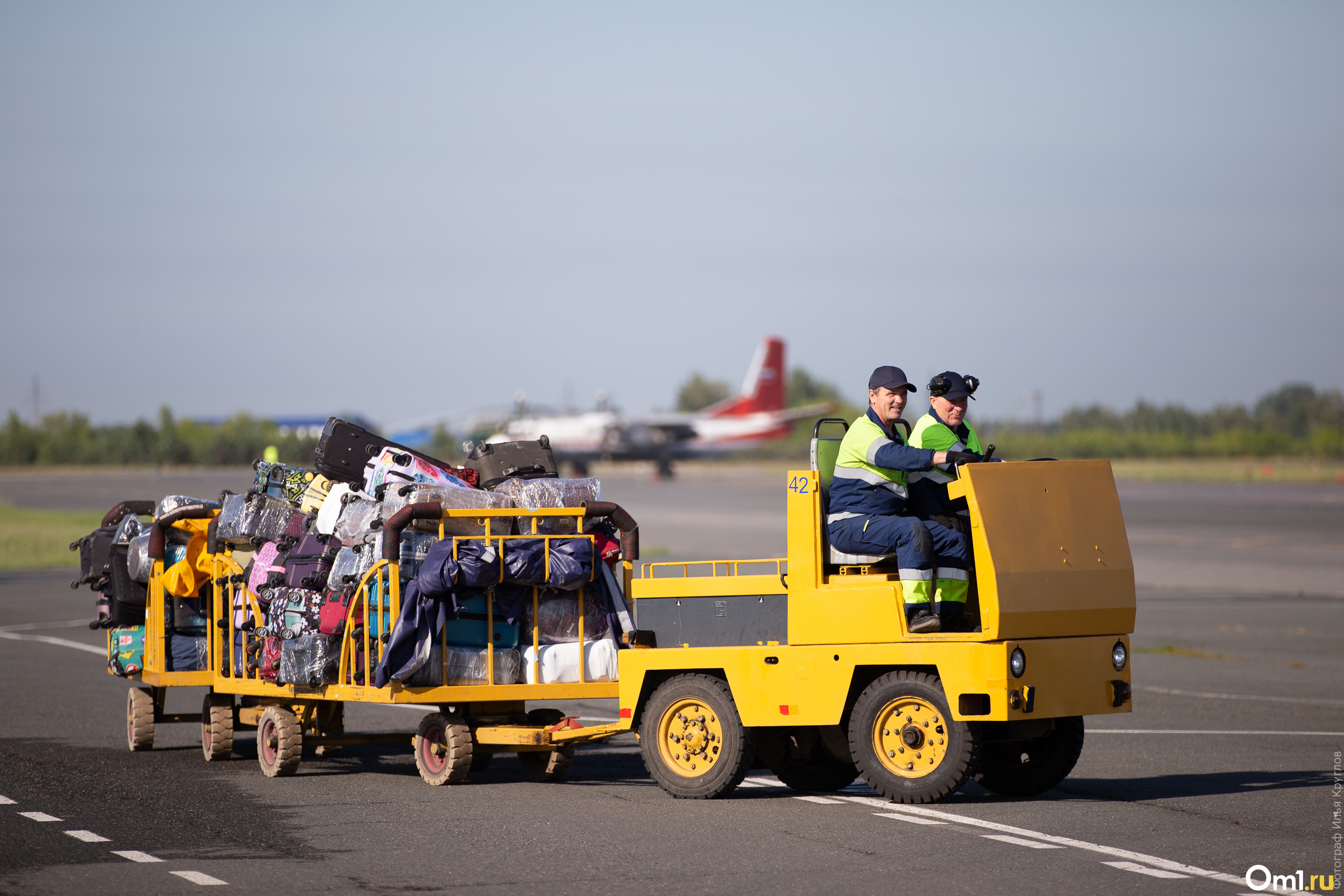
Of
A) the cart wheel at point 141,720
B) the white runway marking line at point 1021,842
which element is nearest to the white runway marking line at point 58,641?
the cart wheel at point 141,720

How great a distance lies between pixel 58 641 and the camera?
62.4ft

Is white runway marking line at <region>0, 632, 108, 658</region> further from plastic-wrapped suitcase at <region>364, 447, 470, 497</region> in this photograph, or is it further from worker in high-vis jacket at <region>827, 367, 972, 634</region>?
worker in high-vis jacket at <region>827, 367, 972, 634</region>

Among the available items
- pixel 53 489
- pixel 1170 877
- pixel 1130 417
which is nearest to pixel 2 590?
pixel 1170 877

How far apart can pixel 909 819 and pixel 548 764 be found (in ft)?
8.66

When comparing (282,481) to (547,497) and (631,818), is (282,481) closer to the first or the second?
(547,497)

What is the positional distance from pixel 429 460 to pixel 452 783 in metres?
2.17

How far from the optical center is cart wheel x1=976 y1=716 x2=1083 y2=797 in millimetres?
8945

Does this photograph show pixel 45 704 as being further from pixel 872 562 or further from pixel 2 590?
pixel 2 590

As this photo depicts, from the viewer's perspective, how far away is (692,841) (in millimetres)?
7750

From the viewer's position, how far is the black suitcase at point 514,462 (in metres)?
10.3

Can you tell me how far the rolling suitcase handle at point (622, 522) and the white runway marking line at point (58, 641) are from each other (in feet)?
32.6

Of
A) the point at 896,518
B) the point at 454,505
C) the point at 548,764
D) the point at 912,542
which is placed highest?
the point at 454,505

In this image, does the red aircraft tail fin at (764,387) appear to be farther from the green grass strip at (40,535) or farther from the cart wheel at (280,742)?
the cart wheel at (280,742)

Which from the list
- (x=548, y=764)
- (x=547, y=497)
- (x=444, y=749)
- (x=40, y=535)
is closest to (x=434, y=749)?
(x=444, y=749)
